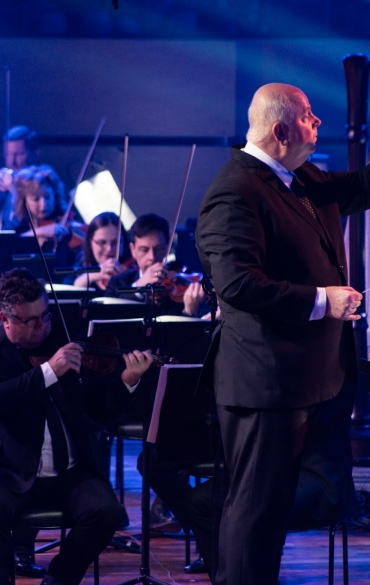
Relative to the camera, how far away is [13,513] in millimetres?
2748

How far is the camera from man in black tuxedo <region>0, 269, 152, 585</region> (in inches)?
110

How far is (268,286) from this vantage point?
6.82 ft

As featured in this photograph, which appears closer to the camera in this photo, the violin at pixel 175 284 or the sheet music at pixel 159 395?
the sheet music at pixel 159 395

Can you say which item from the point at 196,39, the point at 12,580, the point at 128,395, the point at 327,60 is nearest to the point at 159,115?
the point at 196,39

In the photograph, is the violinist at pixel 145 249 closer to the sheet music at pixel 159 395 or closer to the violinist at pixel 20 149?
the sheet music at pixel 159 395

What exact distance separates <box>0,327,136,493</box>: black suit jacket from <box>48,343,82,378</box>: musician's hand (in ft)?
0.19

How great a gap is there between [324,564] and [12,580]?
123 cm

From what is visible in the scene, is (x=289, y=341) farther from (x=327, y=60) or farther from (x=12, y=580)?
(x=327, y=60)

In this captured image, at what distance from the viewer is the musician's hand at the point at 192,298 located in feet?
13.6

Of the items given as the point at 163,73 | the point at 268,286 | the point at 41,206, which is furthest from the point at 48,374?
the point at 163,73

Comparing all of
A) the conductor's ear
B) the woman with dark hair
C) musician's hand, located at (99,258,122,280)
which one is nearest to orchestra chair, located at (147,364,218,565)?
the conductor's ear

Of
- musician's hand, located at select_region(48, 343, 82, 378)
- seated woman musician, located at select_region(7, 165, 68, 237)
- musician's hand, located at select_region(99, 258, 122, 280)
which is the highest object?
seated woman musician, located at select_region(7, 165, 68, 237)

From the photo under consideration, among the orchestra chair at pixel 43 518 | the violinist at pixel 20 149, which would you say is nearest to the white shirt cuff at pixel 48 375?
the orchestra chair at pixel 43 518

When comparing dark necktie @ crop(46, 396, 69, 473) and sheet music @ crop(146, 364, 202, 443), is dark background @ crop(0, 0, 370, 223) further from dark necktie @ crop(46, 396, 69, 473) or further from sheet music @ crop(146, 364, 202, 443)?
sheet music @ crop(146, 364, 202, 443)
